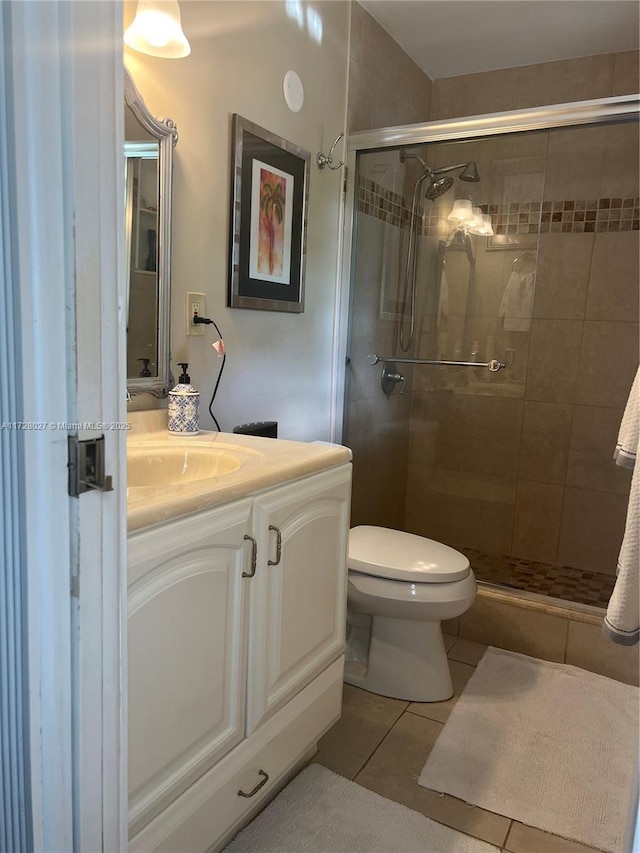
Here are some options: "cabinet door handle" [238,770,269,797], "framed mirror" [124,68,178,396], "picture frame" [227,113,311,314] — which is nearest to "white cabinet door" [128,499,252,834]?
"cabinet door handle" [238,770,269,797]

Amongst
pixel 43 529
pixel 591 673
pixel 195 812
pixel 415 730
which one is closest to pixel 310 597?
pixel 195 812

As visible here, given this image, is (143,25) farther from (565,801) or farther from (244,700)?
(565,801)

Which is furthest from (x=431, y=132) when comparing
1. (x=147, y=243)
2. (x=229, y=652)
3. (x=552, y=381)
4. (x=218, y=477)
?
(x=229, y=652)

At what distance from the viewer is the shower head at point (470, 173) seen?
2588 millimetres

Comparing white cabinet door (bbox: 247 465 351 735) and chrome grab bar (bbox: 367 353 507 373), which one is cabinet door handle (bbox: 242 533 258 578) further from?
chrome grab bar (bbox: 367 353 507 373)

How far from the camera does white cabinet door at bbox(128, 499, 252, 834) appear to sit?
3.27ft

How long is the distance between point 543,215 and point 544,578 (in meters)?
1.56

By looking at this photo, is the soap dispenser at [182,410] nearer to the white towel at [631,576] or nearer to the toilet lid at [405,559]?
the toilet lid at [405,559]

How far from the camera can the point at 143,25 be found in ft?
4.65

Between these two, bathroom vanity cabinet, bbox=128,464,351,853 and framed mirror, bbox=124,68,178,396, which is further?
framed mirror, bbox=124,68,178,396

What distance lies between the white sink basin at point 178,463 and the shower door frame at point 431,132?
1.14m

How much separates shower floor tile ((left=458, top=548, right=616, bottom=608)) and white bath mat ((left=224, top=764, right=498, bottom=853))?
1.16 meters

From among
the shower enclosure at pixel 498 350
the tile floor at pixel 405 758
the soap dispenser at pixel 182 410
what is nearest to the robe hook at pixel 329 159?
the shower enclosure at pixel 498 350

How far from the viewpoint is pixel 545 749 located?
1.75 metres
